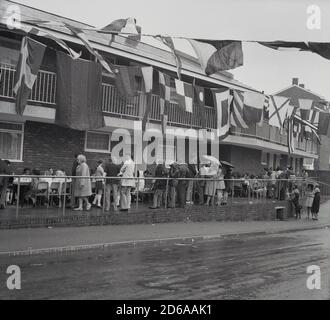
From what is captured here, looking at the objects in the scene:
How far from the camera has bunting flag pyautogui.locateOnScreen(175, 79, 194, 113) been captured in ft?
64.5

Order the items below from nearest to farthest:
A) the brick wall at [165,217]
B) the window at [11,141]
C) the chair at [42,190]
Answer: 1. the brick wall at [165,217]
2. the chair at [42,190]
3. the window at [11,141]

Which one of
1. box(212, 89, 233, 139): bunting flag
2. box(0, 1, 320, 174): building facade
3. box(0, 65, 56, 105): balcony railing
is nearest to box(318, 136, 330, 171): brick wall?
box(0, 1, 320, 174): building facade

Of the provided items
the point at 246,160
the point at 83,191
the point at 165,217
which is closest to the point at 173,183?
the point at 165,217

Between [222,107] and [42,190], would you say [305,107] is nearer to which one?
[222,107]

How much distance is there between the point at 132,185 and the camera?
15.8 m

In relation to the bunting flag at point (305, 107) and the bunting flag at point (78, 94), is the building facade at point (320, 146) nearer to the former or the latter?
the bunting flag at point (305, 107)

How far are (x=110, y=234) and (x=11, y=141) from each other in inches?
258

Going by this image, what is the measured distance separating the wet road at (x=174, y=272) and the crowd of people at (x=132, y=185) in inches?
106

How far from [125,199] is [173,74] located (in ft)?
35.3

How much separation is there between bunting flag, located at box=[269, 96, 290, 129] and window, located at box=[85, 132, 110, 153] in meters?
7.82

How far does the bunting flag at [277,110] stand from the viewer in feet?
82.0

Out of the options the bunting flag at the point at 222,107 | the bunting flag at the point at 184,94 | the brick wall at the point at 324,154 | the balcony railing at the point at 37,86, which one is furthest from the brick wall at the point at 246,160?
the brick wall at the point at 324,154

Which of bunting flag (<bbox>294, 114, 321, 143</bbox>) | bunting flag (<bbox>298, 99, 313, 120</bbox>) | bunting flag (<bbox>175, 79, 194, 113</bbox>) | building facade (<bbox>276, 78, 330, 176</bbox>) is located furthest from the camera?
building facade (<bbox>276, 78, 330, 176</bbox>)

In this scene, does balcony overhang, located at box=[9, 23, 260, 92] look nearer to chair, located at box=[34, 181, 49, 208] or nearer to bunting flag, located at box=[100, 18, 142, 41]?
bunting flag, located at box=[100, 18, 142, 41]
